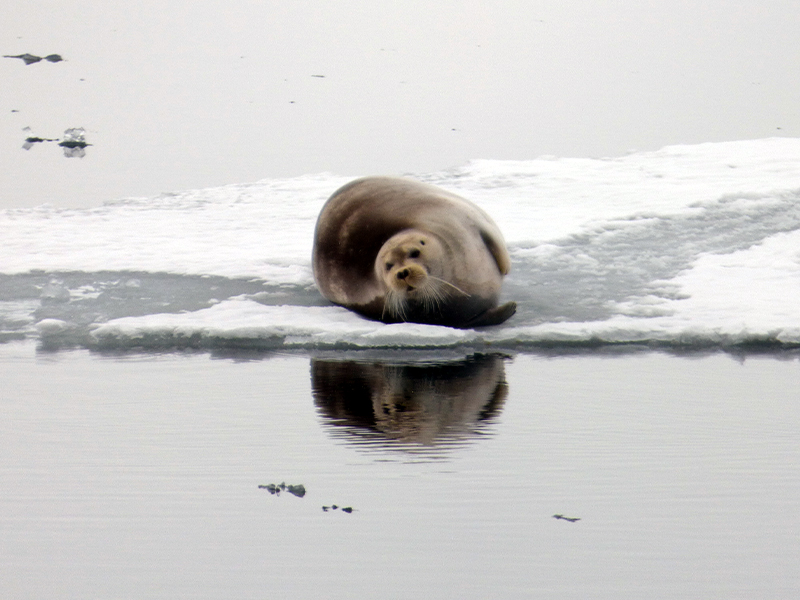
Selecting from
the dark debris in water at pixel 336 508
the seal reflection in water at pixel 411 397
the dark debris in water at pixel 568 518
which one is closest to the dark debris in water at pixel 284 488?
the dark debris in water at pixel 336 508

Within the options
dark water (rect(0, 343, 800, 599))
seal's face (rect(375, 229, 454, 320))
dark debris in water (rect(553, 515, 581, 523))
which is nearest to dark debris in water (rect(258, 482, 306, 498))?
dark water (rect(0, 343, 800, 599))

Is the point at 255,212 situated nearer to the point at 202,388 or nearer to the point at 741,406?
the point at 202,388

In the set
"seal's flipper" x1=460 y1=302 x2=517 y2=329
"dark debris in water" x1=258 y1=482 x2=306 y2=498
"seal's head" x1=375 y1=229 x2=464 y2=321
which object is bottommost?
"dark debris in water" x1=258 y1=482 x2=306 y2=498

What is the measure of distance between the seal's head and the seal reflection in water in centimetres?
56

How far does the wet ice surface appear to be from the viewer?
5.89m

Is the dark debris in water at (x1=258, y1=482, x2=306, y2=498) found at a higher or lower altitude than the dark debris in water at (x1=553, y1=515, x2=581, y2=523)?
lower

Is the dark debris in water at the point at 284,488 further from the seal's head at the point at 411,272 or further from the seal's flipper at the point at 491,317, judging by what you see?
the seal's flipper at the point at 491,317

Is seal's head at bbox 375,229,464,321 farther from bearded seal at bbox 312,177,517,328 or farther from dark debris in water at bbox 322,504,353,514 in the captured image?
dark debris in water at bbox 322,504,353,514

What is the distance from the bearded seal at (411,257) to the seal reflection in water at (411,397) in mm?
605

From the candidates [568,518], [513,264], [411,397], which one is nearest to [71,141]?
[513,264]

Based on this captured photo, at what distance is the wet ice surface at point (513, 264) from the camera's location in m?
5.89

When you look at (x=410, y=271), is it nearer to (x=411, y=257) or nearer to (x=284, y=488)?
(x=411, y=257)

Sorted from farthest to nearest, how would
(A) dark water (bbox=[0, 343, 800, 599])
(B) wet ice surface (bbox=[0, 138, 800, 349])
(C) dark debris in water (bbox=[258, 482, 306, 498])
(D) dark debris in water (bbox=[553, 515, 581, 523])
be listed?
(B) wet ice surface (bbox=[0, 138, 800, 349])
(C) dark debris in water (bbox=[258, 482, 306, 498])
(D) dark debris in water (bbox=[553, 515, 581, 523])
(A) dark water (bbox=[0, 343, 800, 599])

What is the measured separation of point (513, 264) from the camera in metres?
7.56
